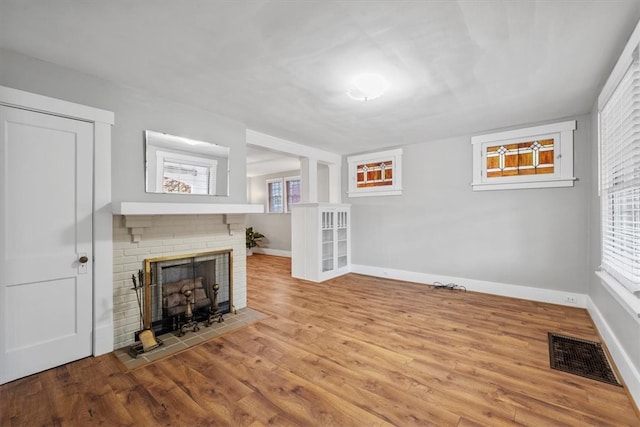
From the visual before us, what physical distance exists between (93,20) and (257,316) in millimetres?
3039

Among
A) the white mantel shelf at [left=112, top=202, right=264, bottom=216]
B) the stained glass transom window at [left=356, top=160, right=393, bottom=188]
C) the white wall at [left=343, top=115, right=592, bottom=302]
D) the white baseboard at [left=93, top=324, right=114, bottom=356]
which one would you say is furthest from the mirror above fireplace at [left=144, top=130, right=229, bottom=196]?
the white wall at [left=343, top=115, right=592, bottom=302]

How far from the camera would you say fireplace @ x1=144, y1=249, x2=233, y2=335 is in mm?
2842

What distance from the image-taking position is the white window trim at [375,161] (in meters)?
5.05

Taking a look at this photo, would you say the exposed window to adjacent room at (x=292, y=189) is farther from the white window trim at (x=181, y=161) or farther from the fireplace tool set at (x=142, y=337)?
the fireplace tool set at (x=142, y=337)

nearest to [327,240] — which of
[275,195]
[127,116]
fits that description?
[127,116]

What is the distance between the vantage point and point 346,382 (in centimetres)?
204

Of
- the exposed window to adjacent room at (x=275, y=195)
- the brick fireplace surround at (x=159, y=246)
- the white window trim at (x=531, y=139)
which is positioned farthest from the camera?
the exposed window to adjacent room at (x=275, y=195)

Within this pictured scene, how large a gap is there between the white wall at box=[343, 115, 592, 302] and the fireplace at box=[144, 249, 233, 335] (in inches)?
119

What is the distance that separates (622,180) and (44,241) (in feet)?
15.6

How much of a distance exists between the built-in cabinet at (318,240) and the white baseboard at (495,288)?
822 mm

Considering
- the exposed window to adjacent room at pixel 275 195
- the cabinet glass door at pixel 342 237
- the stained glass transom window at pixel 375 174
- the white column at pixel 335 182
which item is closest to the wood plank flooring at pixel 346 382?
the cabinet glass door at pixel 342 237

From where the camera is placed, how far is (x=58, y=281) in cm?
229

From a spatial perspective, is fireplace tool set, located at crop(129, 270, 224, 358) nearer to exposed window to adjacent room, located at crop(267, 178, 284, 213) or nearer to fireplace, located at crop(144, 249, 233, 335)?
fireplace, located at crop(144, 249, 233, 335)

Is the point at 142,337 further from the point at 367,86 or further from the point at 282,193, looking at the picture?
the point at 282,193
